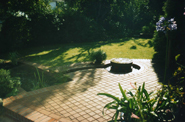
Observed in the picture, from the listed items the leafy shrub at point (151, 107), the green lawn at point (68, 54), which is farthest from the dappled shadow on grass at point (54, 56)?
the leafy shrub at point (151, 107)

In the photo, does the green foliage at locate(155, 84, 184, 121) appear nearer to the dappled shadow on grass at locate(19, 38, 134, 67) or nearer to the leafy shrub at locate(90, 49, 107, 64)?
the leafy shrub at locate(90, 49, 107, 64)

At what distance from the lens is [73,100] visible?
4680 millimetres

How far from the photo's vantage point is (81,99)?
4738mm

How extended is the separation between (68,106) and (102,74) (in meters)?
2.99

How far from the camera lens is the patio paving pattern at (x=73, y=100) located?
384cm

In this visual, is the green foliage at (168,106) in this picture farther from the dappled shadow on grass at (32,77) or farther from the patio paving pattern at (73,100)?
the dappled shadow on grass at (32,77)

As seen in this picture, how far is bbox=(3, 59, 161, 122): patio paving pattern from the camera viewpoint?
3.84 metres

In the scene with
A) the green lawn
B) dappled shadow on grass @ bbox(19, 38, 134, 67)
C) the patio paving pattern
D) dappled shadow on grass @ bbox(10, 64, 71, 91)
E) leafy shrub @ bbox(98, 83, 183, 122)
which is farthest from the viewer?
the green lawn

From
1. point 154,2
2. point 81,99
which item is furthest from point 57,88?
point 154,2

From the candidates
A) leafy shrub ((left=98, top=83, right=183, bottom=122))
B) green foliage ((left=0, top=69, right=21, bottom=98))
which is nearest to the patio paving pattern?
green foliage ((left=0, top=69, right=21, bottom=98))

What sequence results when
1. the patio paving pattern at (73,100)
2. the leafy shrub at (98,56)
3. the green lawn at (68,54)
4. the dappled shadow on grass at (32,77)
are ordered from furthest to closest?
1. the green lawn at (68,54)
2. the leafy shrub at (98,56)
3. the dappled shadow on grass at (32,77)
4. the patio paving pattern at (73,100)

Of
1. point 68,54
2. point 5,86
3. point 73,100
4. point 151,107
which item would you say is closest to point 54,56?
point 68,54

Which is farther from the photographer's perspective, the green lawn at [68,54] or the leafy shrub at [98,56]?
the green lawn at [68,54]

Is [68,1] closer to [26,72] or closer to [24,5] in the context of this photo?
[24,5]
